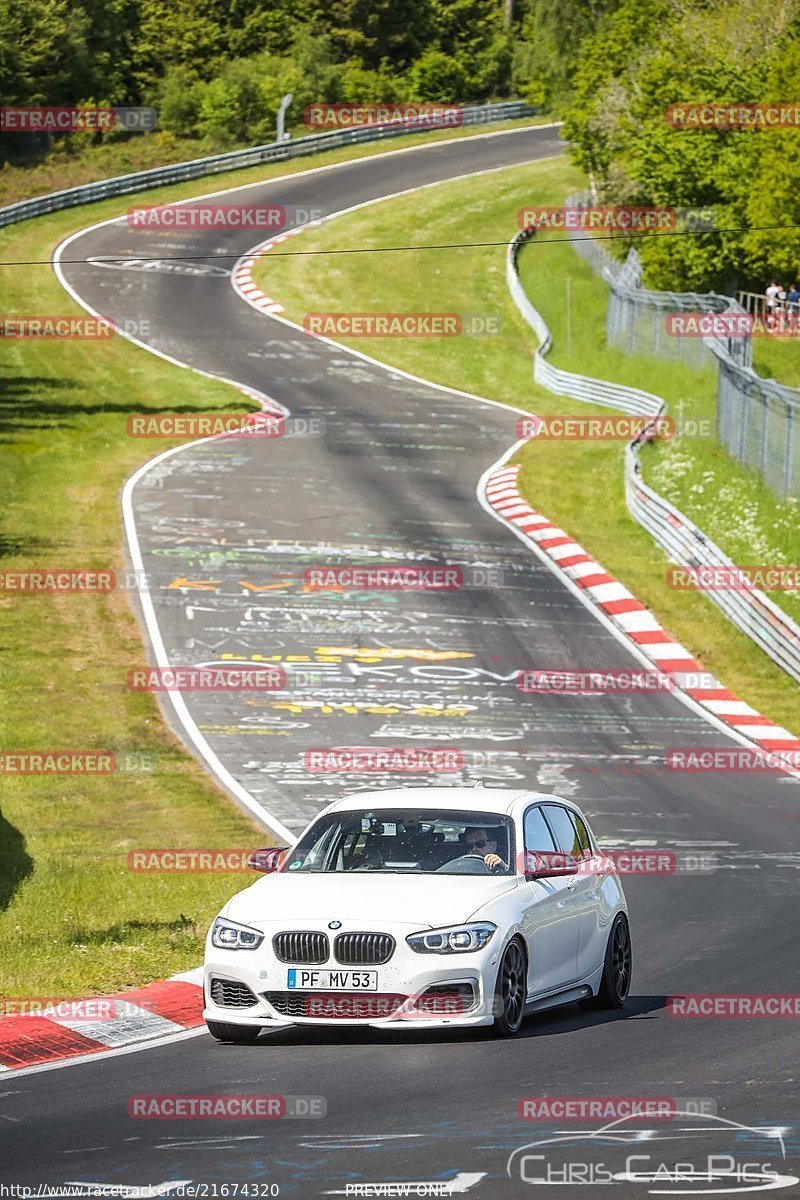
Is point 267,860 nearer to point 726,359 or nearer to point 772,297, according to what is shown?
point 726,359

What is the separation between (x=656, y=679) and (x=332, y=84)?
63866 millimetres

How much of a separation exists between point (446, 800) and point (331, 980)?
6.10 feet

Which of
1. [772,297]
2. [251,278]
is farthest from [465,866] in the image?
[251,278]

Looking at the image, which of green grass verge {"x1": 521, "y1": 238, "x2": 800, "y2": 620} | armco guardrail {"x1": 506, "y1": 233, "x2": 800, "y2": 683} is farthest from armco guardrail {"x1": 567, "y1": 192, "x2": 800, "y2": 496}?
armco guardrail {"x1": 506, "y1": 233, "x2": 800, "y2": 683}

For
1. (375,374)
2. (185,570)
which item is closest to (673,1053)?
(185,570)

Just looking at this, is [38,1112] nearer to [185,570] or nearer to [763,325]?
[185,570]

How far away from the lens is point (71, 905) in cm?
1659

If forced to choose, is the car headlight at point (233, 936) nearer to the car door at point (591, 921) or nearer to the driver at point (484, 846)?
the driver at point (484, 846)

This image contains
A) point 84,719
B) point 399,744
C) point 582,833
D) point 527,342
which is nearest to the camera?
point 582,833

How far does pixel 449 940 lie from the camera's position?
10.7 metres

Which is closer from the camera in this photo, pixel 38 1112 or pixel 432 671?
pixel 38 1112

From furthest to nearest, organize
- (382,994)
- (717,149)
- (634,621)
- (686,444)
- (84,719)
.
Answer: (717,149) → (686,444) → (634,621) → (84,719) → (382,994)

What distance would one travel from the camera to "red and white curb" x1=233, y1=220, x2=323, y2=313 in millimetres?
60500

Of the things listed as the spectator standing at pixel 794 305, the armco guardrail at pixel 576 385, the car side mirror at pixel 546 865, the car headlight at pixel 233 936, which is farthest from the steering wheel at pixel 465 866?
the spectator standing at pixel 794 305
